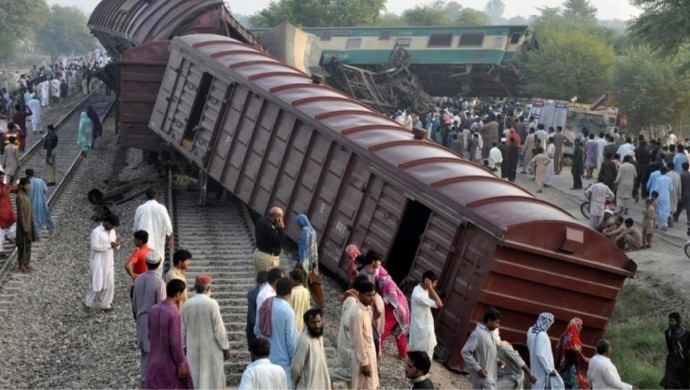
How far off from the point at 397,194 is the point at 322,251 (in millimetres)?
1883

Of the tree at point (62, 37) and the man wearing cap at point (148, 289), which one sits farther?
the tree at point (62, 37)

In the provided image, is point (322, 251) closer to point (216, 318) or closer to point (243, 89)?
point (243, 89)

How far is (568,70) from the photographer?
3806 centimetres

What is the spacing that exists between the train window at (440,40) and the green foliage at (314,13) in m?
19.8

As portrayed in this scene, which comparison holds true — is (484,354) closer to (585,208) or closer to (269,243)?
(269,243)

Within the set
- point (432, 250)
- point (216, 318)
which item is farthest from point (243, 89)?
point (216, 318)

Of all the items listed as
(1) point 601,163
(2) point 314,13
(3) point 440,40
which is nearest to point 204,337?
(1) point 601,163

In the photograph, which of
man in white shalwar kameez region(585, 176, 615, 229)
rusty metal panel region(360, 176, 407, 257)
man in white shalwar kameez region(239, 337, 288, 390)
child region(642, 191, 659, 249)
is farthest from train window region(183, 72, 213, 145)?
man in white shalwar kameez region(239, 337, 288, 390)

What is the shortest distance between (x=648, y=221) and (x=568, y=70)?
841 inches

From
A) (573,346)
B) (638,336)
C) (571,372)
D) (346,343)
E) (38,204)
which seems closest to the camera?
(346,343)

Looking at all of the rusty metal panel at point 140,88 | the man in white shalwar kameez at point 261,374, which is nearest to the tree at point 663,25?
the rusty metal panel at point 140,88

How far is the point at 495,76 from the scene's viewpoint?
40344 mm

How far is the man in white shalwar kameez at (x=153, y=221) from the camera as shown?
39.6 ft

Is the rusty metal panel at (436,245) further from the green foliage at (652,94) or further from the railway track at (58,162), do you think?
the green foliage at (652,94)
